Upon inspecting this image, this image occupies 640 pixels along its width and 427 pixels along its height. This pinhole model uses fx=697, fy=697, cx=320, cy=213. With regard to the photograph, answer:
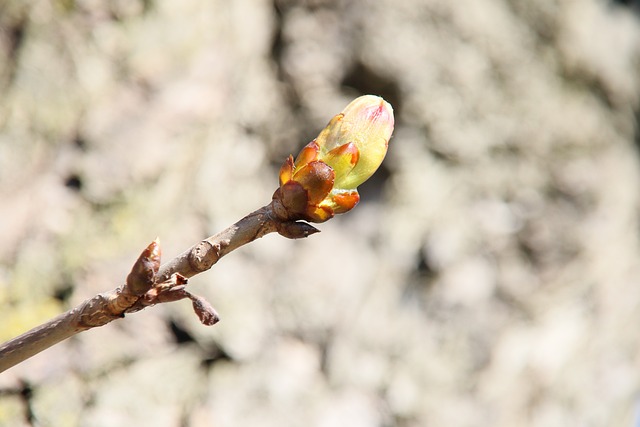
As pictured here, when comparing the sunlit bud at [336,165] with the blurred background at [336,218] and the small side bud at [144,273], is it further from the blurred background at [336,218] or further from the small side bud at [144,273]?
the blurred background at [336,218]

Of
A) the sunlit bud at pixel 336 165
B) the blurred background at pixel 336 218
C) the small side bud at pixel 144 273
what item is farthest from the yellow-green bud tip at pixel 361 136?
the blurred background at pixel 336 218

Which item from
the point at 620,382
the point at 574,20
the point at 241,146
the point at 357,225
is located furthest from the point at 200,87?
the point at 620,382

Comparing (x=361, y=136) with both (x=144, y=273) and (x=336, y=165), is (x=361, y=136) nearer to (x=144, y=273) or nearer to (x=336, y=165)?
(x=336, y=165)

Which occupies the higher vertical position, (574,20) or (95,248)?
(574,20)

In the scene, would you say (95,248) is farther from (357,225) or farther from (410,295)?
(410,295)

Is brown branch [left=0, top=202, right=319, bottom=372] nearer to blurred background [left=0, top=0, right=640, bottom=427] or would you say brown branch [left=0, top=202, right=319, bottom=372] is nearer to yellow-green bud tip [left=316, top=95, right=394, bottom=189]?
yellow-green bud tip [left=316, top=95, right=394, bottom=189]

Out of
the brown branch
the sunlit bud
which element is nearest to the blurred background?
the brown branch

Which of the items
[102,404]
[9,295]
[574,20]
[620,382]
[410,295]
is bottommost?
[620,382]
